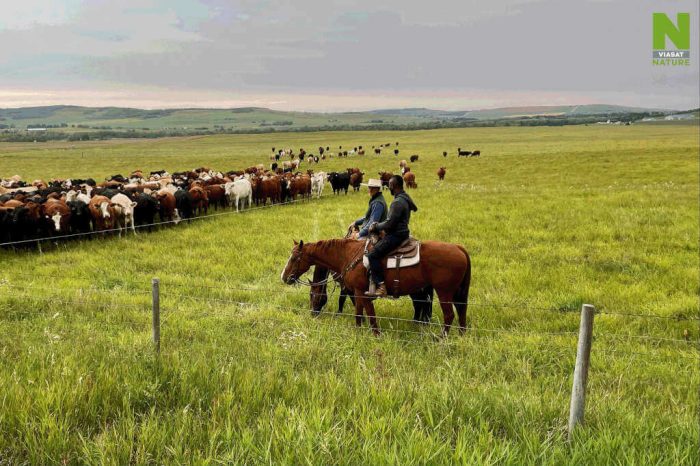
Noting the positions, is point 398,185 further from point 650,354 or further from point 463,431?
point 463,431

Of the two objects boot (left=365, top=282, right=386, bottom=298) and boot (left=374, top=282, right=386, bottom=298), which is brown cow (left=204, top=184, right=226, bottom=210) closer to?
boot (left=365, top=282, right=386, bottom=298)

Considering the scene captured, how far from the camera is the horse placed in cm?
807

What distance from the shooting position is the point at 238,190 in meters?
22.8

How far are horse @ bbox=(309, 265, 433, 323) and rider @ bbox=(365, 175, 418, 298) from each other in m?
0.72

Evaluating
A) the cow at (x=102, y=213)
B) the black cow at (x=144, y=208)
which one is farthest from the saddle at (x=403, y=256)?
the black cow at (x=144, y=208)

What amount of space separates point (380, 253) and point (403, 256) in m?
0.37

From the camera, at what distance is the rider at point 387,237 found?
7414mm

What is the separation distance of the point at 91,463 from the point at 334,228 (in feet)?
45.8

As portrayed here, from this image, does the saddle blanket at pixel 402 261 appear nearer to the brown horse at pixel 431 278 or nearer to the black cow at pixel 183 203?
the brown horse at pixel 431 278

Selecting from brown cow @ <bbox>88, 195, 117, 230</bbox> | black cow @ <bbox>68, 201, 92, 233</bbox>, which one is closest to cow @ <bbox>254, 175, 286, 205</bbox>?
brown cow @ <bbox>88, 195, 117, 230</bbox>

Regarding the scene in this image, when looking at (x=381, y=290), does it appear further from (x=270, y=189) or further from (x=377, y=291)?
(x=270, y=189)

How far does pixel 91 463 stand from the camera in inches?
112

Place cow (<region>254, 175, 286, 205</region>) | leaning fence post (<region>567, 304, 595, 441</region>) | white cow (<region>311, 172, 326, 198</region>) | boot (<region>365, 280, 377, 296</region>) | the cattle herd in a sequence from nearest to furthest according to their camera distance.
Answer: leaning fence post (<region>567, 304, 595, 441</region>) < boot (<region>365, 280, 377, 296</region>) < the cattle herd < cow (<region>254, 175, 286, 205</region>) < white cow (<region>311, 172, 326, 198</region>)

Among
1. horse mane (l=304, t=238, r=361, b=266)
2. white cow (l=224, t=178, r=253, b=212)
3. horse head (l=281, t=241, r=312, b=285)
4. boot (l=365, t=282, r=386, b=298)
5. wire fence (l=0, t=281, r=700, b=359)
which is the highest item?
white cow (l=224, t=178, r=253, b=212)
